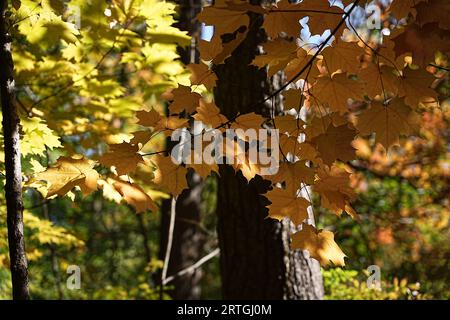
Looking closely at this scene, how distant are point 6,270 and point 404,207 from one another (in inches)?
261

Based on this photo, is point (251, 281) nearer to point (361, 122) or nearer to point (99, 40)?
point (361, 122)

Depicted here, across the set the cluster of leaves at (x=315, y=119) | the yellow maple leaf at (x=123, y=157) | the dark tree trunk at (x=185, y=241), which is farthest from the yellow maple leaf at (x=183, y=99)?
the dark tree trunk at (x=185, y=241)

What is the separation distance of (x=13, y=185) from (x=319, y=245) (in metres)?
1.26

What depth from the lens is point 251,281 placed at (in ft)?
10.1

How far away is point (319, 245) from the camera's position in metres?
1.83

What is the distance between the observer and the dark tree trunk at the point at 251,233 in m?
3.02

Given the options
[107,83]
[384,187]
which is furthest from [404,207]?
[107,83]

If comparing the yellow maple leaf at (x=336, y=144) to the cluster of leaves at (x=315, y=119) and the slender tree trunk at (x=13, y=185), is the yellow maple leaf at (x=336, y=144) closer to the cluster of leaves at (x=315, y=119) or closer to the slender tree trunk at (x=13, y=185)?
the cluster of leaves at (x=315, y=119)

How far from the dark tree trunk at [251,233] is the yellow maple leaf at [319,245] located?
115 cm

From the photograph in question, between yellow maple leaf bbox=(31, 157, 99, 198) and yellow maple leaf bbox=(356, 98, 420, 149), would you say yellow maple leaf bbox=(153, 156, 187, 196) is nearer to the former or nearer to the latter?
yellow maple leaf bbox=(31, 157, 99, 198)

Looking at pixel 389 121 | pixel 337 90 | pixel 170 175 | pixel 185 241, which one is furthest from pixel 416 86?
pixel 185 241
